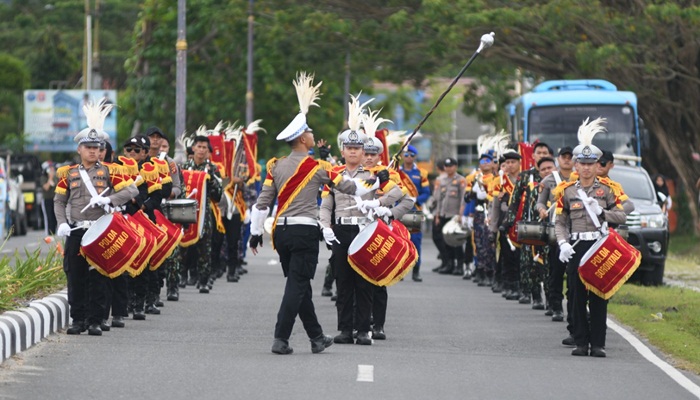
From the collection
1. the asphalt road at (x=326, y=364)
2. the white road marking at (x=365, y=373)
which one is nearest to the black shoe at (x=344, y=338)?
the asphalt road at (x=326, y=364)

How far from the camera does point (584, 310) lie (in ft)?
48.0

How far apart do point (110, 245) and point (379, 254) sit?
2.30 metres

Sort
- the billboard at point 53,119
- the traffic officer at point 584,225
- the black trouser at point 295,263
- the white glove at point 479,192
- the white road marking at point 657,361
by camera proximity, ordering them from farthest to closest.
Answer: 1. the billboard at point 53,119
2. the white glove at point 479,192
3. the traffic officer at point 584,225
4. the black trouser at point 295,263
5. the white road marking at point 657,361

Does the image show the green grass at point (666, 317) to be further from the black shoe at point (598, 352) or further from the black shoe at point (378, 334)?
the black shoe at point (378, 334)

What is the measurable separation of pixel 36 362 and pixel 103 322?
2491mm

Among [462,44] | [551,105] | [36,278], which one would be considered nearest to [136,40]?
[462,44]

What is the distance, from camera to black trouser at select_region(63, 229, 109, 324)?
14703 mm

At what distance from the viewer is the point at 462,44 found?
119 feet

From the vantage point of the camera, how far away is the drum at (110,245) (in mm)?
14477

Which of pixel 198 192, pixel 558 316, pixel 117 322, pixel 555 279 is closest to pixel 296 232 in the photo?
pixel 117 322

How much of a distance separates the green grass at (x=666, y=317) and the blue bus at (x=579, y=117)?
6.99 m

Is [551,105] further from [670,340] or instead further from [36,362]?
[36,362]

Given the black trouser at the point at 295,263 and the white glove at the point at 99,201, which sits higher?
the white glove at the point at 99,201

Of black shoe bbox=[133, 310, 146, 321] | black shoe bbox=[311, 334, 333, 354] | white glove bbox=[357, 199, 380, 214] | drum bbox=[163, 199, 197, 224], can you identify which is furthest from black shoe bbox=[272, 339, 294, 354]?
drum bbox=[163, 199, 197, 224]
